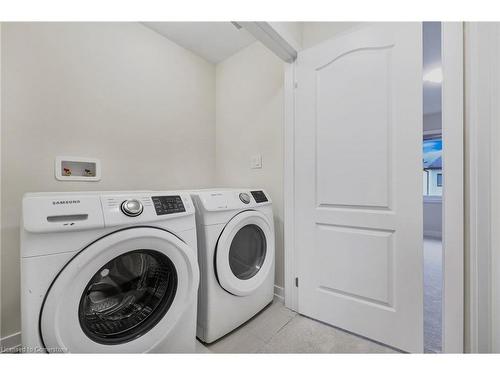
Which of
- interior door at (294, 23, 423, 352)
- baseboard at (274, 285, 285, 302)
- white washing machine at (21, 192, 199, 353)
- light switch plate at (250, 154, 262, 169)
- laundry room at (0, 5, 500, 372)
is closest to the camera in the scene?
white washing machine at (21, 192, 199, 353)

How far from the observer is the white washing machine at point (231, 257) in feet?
3.80

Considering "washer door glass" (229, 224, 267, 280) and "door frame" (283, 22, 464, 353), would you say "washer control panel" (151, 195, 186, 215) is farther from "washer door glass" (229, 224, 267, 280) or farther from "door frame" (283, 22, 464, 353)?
"door frame" (283, 22, 464, 353)

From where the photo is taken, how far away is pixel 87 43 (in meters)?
1.41

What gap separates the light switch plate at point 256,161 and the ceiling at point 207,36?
1.02m

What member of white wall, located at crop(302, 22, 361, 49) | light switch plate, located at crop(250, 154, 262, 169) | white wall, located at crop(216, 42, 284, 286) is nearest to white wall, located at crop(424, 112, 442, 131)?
white wall, located at crop(302, 22, 361, 49)

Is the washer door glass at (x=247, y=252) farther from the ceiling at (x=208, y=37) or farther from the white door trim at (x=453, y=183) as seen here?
the ceiling at (x=208, y=37)

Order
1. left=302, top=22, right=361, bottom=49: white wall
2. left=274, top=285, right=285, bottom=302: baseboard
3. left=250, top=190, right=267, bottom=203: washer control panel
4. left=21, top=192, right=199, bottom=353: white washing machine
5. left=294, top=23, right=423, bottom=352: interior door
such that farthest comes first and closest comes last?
left=274, top=285, right=285, bottom=302: baseboard → left=250, top=190, right=267, bottom=203: washer control panel → left=302, top=22, right=361, bottom=49: white wall → left=294, top=23, right=423, bottom=352: interior door → left=21, top=192, right=199, bottom=353: white washing machine

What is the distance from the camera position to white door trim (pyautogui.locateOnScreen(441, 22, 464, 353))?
92cm

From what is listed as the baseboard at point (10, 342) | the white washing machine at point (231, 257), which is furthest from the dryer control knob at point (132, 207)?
the baseboard at point (10, 342)

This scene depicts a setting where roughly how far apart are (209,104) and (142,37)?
0.73 m

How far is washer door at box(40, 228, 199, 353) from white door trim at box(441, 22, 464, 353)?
45.4 inches

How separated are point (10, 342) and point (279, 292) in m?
1.56

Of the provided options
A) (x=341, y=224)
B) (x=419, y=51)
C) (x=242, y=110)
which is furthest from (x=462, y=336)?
(x=242, y=110)

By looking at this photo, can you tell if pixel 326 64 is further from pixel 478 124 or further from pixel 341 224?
pixel 341 224
